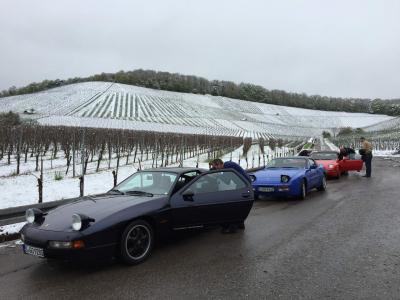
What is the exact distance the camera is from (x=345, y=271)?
520cm

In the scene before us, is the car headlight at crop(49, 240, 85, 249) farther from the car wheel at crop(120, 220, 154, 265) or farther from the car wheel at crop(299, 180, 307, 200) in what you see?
the car wheel at crop(299, 180, 307, 200)

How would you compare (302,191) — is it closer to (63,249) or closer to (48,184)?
(63,249)

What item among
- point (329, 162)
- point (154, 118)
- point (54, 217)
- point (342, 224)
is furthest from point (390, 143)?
point (54, 217)

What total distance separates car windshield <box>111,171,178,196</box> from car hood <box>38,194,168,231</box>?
24 centimetres

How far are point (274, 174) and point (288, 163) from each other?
1.33 meters

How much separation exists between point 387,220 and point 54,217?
6.52 metres

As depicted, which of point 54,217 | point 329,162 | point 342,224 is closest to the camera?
point 54,217

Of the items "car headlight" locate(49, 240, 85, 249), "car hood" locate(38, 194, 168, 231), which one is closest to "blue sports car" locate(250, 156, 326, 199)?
"car hood" locate(38, 194, 168, 231)

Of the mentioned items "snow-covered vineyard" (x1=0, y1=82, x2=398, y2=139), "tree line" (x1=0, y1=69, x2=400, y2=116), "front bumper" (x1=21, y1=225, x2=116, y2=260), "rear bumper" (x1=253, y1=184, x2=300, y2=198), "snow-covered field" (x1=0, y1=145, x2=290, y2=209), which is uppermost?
"tree line" (x1=0, y1=69, x2=400, y2=116)

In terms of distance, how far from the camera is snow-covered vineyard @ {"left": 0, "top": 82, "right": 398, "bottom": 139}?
64188mm

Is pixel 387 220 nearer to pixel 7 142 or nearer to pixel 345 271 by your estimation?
pixel 345 271

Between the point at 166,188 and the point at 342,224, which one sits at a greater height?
the point at 166,188

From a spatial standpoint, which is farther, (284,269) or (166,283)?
(284,269)

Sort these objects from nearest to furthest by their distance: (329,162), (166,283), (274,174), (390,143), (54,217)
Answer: (166,283)
(54,217)
(274,174)
(329,162)
(390,143)
